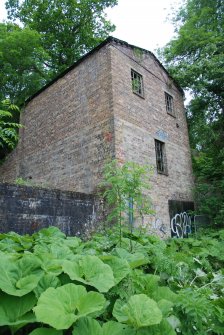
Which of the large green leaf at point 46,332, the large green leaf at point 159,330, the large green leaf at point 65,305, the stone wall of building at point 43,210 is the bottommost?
the large green leaf at point 159,330

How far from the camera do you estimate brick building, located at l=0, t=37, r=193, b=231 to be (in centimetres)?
893

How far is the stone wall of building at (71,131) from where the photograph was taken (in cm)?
890

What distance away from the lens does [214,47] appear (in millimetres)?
12719

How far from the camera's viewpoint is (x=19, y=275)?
1.87 meters

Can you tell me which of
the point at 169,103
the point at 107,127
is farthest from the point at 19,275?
the point at 169,103

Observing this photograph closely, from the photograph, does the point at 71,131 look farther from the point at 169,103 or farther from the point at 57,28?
the point at 57,28

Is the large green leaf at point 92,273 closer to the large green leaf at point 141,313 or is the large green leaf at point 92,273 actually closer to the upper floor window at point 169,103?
the large green leaf at point 141,313

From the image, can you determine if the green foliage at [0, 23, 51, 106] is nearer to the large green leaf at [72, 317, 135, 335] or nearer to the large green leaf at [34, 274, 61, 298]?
the large green leaf at [34, 274, 61, 298]

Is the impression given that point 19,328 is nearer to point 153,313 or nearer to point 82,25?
point 153,313

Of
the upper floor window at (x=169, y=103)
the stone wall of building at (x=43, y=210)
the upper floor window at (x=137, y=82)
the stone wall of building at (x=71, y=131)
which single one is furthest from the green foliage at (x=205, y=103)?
the stone wall of building at (x=43, y=210)

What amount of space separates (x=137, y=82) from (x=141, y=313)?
9.65 metres

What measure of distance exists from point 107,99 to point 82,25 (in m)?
13.6

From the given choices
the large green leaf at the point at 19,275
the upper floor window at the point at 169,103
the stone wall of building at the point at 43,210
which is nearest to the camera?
the large green leaf at the point at 19,275

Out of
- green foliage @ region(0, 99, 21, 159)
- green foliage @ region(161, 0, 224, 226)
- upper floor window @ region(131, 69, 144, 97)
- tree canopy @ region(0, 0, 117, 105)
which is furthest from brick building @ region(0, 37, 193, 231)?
tree canopy @ region(0, 0, 117, 105)
